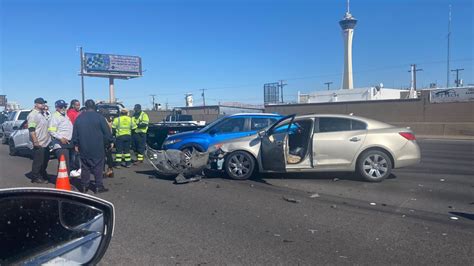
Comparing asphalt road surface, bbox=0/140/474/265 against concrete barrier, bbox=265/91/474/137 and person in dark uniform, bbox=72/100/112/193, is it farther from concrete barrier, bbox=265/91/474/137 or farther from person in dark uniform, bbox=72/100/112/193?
concrete barrier, bbox=265/91/474/137

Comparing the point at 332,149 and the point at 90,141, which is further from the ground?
the point at 90,141

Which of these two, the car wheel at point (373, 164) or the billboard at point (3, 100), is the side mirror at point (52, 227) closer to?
the car wheel at point (373, 164)

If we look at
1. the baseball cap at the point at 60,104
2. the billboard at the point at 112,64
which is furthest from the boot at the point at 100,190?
the billboard at the point at 112,64

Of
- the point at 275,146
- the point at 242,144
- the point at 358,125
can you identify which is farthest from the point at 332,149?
the point at 242,144

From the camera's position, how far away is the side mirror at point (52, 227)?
6.34ft

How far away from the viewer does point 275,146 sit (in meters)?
8.99

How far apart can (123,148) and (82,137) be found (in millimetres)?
3921

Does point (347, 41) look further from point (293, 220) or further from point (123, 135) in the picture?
point (293, 220)

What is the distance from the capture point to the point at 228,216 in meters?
6.30

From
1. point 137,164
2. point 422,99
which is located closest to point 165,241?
point 137,164

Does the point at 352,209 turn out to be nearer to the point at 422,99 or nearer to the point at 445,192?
the point at 445,192

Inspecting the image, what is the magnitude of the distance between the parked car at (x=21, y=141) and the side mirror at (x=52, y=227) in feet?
42.4

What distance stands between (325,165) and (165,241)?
189 inches

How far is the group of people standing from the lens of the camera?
7797 mm
